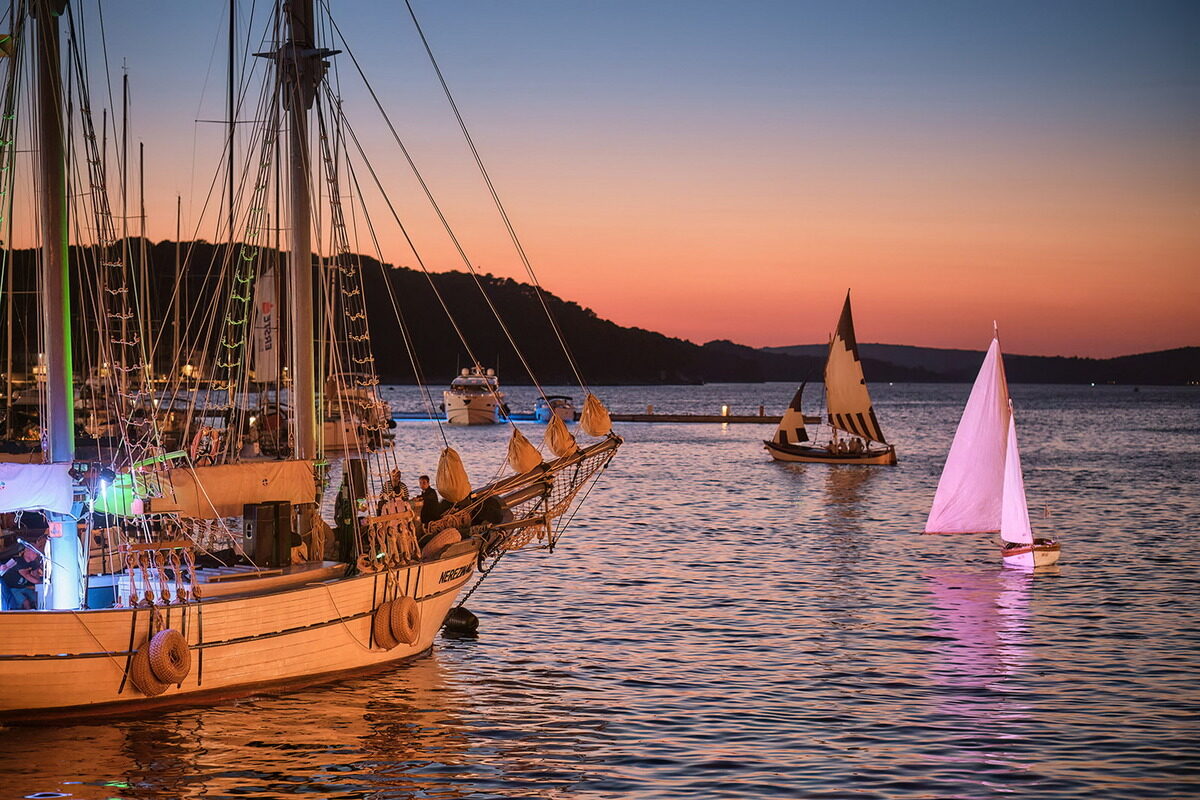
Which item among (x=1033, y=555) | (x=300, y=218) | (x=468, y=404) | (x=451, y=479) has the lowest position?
(x=1033, y=555)

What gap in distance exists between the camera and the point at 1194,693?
21.7 m

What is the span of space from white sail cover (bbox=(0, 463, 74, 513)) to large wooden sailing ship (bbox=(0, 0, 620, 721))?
18mm

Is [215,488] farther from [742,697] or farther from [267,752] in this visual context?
[742,697]

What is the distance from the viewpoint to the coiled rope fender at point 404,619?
812 inches

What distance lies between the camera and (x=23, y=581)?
17.5 metres

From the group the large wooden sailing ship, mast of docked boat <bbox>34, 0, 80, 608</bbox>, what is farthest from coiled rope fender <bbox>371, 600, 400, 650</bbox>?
mast of docked boat <bbox>34, 0, 80, 608</bbox>

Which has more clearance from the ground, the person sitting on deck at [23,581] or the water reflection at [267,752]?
the person sitting on deck at [23,581]

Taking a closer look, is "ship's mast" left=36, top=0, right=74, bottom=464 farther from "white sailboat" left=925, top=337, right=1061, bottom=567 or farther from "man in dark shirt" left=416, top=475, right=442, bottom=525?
"white sailboat" left=925, top=337, right=1061, bottom=567

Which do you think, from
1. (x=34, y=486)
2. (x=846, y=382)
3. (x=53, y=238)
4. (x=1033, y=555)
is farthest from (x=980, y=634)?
(x=846, y=382)

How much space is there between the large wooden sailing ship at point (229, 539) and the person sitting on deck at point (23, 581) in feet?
0.82

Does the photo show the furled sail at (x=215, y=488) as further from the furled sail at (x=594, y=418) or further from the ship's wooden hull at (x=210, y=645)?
the furled sail at (x=594, y=418)

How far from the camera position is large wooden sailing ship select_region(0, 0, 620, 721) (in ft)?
55.3

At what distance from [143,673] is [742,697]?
8.98 metres

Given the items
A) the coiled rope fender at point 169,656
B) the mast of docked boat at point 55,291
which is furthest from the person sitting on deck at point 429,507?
the mast of docked boat at point 55,291
